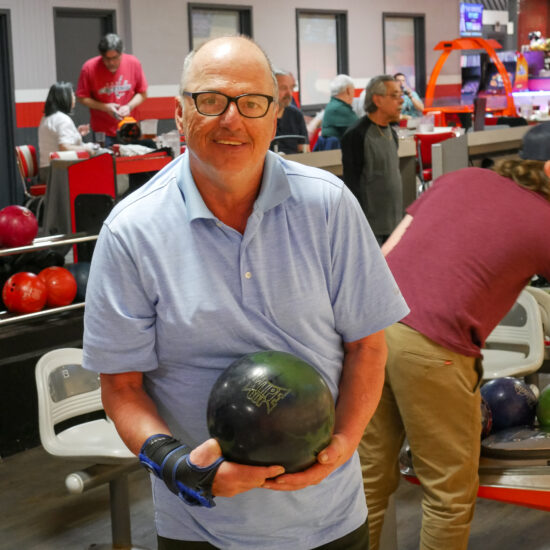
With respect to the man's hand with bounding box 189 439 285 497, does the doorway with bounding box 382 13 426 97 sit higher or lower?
higher

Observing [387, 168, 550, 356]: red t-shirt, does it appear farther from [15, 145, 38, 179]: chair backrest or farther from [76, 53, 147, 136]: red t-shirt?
[15, 145, 38, 179]: chair backrest

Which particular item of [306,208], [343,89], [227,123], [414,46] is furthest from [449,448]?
[414,46]

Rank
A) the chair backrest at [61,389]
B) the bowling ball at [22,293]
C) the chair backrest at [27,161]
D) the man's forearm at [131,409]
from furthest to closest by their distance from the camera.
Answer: the chair backrest at [27,161]
the bowling ball at [22,293]
the chair backrest at [61,389]
the man's forearm at [131,409]

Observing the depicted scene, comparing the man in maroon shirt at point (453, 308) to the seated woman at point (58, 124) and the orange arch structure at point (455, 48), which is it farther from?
the orange arch structure at point (455, 48)

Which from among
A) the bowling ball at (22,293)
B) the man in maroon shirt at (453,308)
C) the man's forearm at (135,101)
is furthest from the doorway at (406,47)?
the man in maroon shirt at (453,308)

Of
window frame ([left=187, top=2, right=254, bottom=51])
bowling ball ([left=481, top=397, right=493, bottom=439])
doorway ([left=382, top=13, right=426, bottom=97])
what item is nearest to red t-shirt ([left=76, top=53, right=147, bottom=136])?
window frame ([left=187, top=2, right=254, bottom=51])

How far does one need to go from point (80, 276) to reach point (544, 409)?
258 centimetres

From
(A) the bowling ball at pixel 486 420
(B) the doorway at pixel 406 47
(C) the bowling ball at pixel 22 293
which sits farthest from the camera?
(B) the doorway at pixel 406 47

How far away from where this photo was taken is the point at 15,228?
4.25 meters

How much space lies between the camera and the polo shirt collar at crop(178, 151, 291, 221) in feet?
4.78

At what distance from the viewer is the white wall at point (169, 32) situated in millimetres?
9328

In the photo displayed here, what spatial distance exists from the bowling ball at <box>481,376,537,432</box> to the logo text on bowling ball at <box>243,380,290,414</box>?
164cm

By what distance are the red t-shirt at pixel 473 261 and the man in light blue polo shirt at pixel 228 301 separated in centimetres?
77

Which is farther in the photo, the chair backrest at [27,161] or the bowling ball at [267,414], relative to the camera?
the chair backrest at [27,161]
